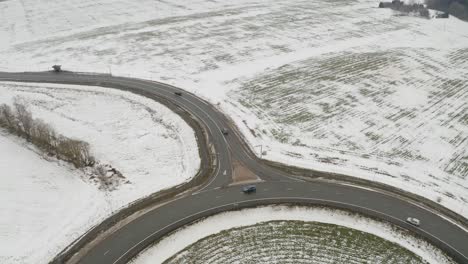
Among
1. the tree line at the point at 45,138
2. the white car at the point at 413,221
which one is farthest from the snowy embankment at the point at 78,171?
the white car at the point at 413,221

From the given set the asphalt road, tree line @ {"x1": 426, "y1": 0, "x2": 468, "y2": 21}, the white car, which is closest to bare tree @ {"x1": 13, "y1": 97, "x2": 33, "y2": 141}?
the asphalt road

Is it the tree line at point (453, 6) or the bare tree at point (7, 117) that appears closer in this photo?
the bare tree at point (7, 117)

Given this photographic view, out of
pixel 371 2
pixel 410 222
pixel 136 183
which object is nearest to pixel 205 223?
pixel 136 183

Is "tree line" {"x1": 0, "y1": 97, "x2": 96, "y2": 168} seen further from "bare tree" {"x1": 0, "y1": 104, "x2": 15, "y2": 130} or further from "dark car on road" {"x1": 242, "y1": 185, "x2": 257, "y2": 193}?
"dark car on road" {"x1": 242, "y1": 185, "x2": 257, "y2": 193}

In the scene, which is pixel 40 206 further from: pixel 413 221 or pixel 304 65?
pixel 304 65

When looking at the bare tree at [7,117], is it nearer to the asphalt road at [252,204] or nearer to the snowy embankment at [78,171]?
the snowy embankment at [78,171]

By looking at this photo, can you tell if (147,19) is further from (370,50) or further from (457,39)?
(457,39)
